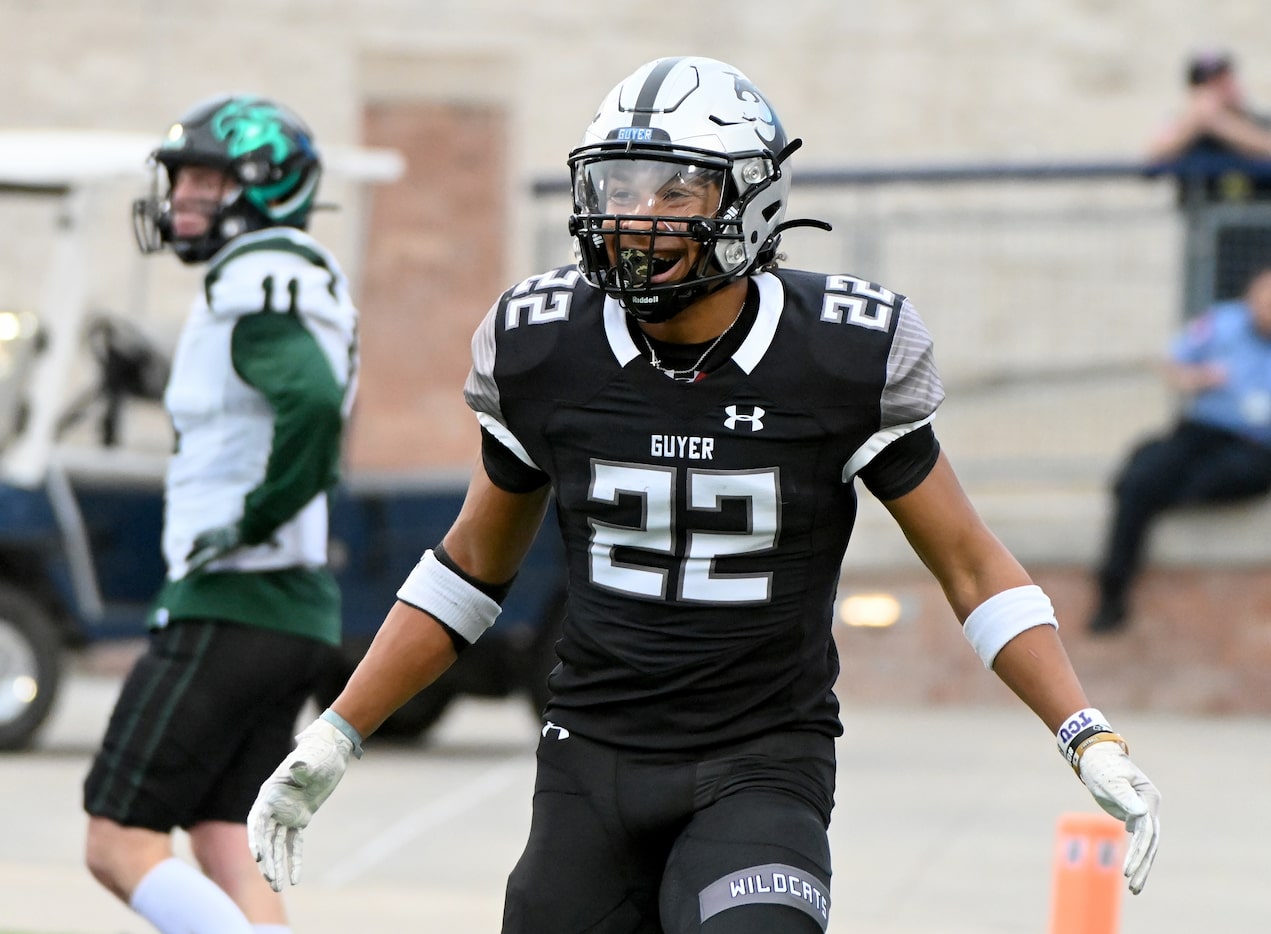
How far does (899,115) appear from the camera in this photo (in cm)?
1650

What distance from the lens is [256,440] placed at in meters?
4.88

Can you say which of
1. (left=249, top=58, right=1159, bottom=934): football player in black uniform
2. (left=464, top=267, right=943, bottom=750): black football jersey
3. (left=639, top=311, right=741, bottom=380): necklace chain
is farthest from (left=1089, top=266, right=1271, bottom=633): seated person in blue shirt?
(left=639, top=311, right=741, bottom=380): necklace chain

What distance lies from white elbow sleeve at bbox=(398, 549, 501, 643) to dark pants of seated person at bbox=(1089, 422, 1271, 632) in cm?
761

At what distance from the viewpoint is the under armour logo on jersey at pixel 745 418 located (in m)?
3.51

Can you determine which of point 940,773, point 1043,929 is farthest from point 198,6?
point 1043,929

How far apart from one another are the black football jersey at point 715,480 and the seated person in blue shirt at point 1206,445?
7.63 meters

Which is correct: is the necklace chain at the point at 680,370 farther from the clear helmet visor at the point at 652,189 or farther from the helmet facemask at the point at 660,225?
the clear helmet visor at the point at 652,189

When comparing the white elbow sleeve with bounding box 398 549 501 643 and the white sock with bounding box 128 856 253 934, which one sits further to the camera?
the white sock with bounding box 128 856 253 934

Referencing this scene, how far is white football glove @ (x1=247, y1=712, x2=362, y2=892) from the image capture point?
367 cm

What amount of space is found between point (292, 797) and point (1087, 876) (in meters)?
1.94

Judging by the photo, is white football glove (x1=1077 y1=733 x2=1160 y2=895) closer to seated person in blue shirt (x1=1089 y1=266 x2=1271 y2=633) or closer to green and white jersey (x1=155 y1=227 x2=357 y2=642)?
green and white jersey (x1=155 y1=227 x2=357 y2=642)

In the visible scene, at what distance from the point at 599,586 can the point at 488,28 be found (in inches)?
525

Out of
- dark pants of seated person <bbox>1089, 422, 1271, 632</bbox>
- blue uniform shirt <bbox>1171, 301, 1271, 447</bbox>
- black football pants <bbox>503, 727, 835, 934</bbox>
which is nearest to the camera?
black football pants <bbox>503, 727, 835, 934</bbox>

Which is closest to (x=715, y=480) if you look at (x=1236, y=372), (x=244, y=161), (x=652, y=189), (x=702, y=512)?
(x=702, y=512)
